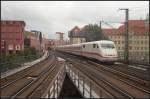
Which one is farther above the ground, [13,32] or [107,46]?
[13,32]

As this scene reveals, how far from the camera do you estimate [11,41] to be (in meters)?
73.7

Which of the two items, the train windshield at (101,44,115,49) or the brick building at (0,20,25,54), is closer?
the train windshield at (101,44,115,49)

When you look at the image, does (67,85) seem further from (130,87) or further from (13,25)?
(13,25)

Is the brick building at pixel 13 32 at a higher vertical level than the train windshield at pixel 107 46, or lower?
higher

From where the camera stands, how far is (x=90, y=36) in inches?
3708

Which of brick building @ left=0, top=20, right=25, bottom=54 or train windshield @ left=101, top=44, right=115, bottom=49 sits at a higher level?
brick building @ left=0, top=20, right=25, bottom=54

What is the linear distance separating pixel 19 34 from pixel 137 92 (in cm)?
5799

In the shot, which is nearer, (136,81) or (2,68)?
(136,81)

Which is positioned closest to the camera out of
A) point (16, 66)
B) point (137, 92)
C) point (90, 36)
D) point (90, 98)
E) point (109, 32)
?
point (90, 98)

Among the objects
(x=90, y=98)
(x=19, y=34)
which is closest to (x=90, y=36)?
(x=19, y=34)

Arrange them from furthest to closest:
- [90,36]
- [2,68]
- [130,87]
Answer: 1. [90,36]
2. [2,68]
3. [130,87]

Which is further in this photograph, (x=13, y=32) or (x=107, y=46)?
(x=13, y=32)

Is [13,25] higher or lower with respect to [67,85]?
higher

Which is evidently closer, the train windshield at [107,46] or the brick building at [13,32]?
the train windshield at [107,46]
